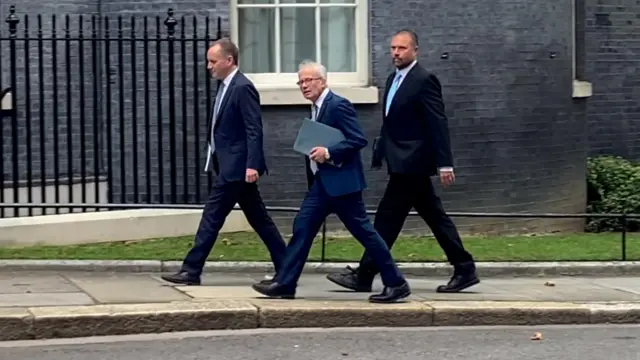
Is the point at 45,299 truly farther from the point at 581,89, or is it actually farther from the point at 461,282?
the point at 581,89

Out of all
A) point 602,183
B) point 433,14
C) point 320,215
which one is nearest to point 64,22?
point 433,14

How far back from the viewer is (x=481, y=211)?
12750 millimetres

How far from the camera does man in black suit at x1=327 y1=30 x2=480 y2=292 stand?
852 centimetres

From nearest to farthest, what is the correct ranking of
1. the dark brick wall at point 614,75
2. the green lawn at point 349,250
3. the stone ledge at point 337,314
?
1. the stone ledge at point 337,314
2. the green lawn at point 349,250
3. the dark brick wall at point 614,75

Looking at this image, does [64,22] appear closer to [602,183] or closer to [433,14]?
[433,14]

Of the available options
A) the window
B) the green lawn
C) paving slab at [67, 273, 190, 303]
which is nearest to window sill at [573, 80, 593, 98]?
the green lawn

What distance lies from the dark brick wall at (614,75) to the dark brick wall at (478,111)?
2.43 m

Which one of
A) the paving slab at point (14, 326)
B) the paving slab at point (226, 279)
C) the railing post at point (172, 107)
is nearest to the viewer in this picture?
the paving slab at point (14, 326)

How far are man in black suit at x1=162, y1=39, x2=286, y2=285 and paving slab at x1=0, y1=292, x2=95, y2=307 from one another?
860mm

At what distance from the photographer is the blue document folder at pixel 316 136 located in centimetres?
813

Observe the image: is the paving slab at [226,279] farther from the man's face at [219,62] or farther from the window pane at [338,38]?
the window pane at [338,38]

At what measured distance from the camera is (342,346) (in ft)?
24.6

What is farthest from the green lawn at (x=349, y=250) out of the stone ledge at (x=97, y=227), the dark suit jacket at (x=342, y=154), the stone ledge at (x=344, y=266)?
the dark suit jacket at (x=342, y=154)

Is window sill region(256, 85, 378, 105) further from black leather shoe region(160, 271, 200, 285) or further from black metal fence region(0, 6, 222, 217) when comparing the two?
black leather shoe region(160, 271, 200, 285)
